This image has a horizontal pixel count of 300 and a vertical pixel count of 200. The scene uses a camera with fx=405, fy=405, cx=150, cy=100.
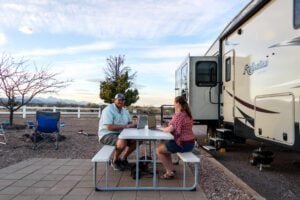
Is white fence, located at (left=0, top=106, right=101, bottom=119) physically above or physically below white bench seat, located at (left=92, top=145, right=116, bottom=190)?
above

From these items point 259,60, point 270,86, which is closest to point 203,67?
point 259,60

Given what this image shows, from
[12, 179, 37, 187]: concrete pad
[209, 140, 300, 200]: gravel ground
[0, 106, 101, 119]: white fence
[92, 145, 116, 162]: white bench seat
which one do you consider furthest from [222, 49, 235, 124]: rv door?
[0, 106, 101, 119]: white fence

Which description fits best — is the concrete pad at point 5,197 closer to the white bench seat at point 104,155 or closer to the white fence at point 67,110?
the white bench seat at point 104,155

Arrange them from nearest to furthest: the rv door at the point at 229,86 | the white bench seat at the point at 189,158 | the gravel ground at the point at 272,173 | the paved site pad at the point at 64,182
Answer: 1. the paved site pad at the point at 64,182
2. the white bench seat at the point at 189,158
3. the gravel ground at the point at 272,173
4. the rv door at the point at 229,86

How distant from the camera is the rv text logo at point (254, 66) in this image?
7019 millimetres

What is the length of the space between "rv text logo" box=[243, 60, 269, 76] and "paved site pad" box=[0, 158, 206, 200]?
2.28 metres

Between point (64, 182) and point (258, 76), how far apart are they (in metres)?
3.85

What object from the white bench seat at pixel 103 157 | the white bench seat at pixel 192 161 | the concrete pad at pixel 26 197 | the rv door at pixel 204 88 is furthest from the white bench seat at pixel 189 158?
the rv door at pixel 204 88

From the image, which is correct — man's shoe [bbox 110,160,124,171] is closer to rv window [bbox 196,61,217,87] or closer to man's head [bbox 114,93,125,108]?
man's head [bbox 114,93,125,108]

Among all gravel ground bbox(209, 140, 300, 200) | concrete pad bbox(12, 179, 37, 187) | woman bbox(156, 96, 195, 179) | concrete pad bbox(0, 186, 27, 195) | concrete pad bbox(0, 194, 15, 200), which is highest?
woman bbox(156, 96, 195, 179)

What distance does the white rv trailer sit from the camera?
5863mm

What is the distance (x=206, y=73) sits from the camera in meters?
11.4

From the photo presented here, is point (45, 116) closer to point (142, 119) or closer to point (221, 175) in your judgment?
point (142, 119)

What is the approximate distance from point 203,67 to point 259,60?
162 inches
